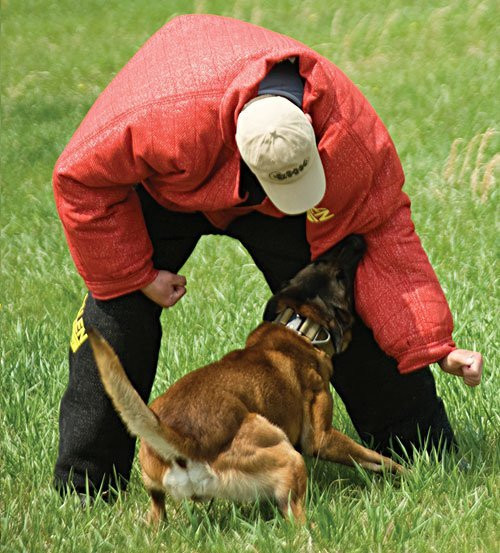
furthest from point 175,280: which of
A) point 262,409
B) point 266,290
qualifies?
point 266,290

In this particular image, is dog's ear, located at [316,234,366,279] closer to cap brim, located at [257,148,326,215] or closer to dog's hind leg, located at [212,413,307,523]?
cap brim, located at [257,148,326,215]

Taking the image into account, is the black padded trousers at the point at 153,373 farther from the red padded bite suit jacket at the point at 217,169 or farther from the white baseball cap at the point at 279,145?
the white baseball cap at the point at 279,145

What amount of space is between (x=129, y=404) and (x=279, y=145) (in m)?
0.90

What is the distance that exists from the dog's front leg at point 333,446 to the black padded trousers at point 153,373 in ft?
0.74

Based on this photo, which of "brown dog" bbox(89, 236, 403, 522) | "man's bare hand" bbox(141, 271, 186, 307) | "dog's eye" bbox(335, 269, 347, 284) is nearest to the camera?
"brown dog" bbox(89, 236, 403, 522)

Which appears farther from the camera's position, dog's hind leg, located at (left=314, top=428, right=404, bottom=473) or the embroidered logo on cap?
dog's hind leg, located at (left=314, top=428, right=404, bottom=473)

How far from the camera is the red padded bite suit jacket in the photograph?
3.38 metres

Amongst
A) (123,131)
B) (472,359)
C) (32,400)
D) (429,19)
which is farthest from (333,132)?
(429,19)

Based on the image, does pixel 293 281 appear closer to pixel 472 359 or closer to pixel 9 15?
pixel 472 359

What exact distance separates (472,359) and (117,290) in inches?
49.6

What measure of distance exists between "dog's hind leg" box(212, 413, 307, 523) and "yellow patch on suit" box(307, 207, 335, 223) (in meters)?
0.72

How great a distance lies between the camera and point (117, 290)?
3.79 meters

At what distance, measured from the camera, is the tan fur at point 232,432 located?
3.34 m

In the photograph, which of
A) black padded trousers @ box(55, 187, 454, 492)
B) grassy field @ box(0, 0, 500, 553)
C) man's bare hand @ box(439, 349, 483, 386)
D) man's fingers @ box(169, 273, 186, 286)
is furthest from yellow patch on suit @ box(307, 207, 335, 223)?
grassy field @ box(0, 0, 500, 553)
